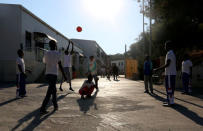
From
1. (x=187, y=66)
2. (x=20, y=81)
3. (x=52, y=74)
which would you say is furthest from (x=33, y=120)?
(x=187, y=66)

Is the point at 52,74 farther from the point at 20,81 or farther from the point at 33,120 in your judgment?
the point at 20,81

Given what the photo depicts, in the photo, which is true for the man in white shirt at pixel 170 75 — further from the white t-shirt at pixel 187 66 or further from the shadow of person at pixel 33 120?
the white t-shirt at pixel 187 66

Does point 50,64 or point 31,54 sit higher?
point 31,54

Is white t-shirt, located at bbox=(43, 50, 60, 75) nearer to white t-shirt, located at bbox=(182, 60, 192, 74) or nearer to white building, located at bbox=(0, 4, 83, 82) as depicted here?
white t-shirt, located at bbox=(182, 60, 192, 74)

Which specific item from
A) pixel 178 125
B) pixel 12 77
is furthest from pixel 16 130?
pixel 12 77

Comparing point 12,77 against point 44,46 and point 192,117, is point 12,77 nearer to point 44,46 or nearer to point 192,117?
point 44,46

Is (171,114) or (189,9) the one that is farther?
(189,9)

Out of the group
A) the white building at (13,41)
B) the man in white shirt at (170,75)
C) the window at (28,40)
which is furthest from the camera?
the window at (28,40)

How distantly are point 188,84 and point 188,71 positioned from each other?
0.60 metres

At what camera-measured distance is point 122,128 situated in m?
3.68

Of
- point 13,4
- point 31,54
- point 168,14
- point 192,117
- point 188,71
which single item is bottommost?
point 192,117

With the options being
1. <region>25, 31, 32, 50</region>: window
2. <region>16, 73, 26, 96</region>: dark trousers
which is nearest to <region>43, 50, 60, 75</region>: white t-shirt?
<region>16, 73, 26, 96</region>: dark trousers

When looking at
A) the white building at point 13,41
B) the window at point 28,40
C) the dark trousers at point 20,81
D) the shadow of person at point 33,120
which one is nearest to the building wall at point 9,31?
the white building at point 13,41

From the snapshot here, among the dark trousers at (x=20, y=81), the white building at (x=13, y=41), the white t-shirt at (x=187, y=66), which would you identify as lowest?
the dark trousers at (x=20, y=81)
